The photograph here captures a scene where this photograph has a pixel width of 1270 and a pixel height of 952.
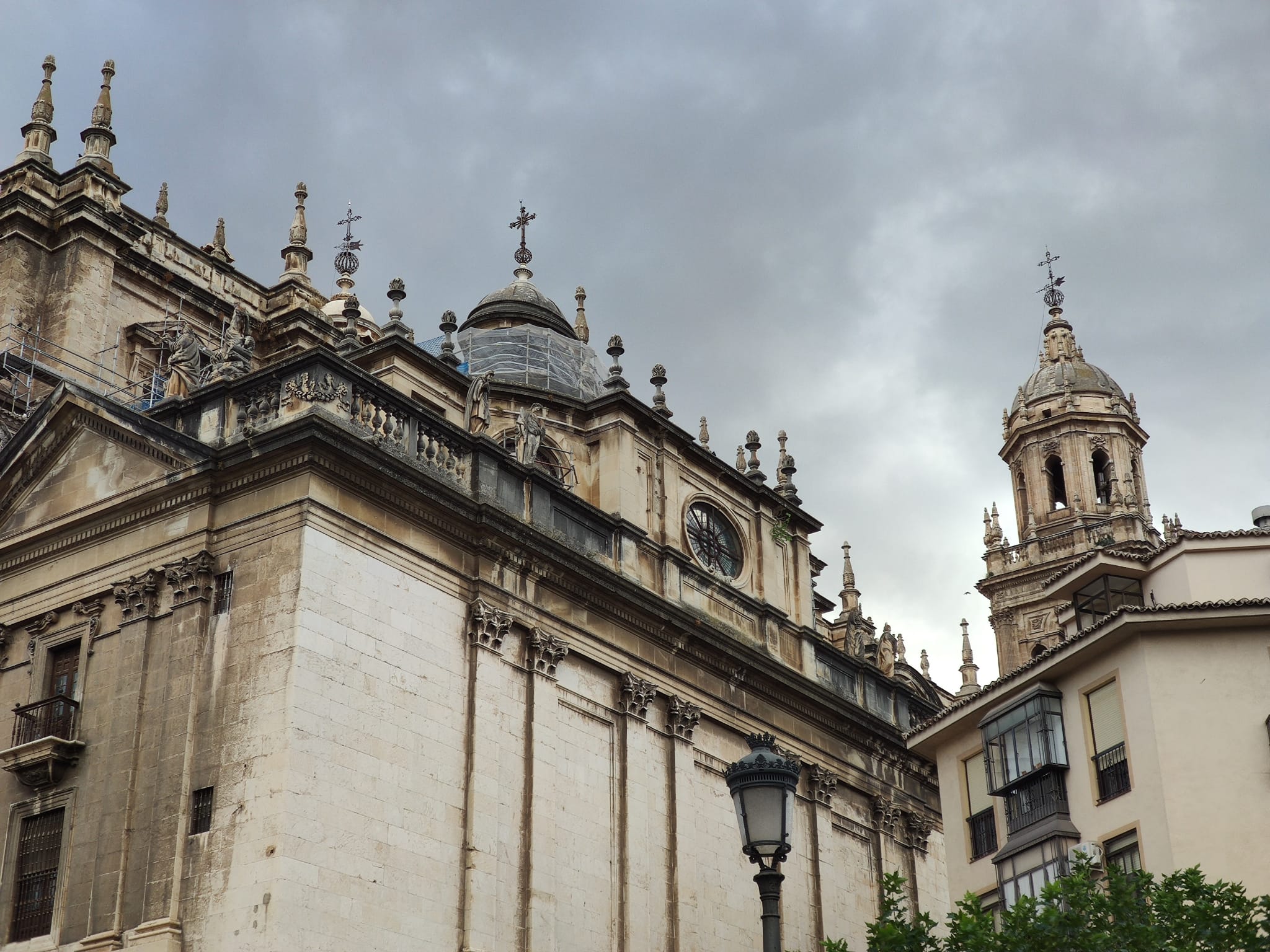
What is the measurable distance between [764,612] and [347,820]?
14.9 meters

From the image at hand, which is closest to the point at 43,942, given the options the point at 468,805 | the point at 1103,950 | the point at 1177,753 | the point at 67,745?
the point at 67,745

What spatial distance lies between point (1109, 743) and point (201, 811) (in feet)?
49.1

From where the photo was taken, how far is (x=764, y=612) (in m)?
40.0

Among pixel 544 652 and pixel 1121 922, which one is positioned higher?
pixel 544 652

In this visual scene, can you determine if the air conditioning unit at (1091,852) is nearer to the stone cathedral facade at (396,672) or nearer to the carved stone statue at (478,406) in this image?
the stone cathedral facade at (396,672)

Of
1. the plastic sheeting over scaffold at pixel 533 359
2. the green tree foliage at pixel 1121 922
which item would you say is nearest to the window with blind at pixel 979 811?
the green tree foliage at pixel 1121 922

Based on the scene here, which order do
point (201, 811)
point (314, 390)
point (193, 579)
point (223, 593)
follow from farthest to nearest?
point (314, 390)
point (193, 579)
point (223, 593)
point (201, 811)

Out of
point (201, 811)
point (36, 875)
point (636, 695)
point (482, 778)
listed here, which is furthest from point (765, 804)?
point (636, 695)

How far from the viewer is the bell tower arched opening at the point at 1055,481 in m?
77.8

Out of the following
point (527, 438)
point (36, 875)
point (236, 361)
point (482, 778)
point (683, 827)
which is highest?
point (527, 438)

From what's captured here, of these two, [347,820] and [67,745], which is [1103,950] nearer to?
[347,820]

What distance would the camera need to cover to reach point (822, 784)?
39188 millimetres

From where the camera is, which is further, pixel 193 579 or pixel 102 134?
pixel 102 134

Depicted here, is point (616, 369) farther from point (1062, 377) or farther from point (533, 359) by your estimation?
point (1062, 377)
